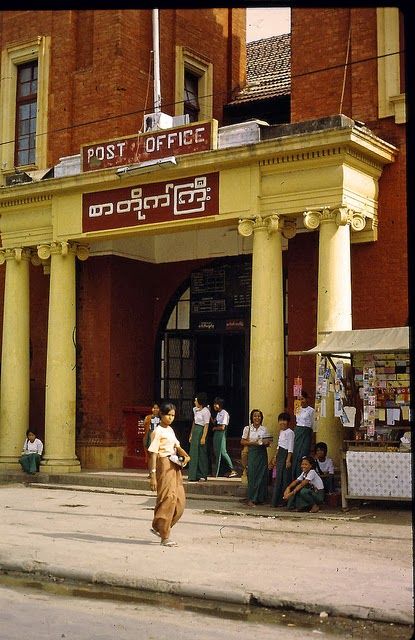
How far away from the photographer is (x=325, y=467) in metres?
13.0

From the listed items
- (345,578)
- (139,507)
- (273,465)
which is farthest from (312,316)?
(345,578)

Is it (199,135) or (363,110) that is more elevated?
(363,110)

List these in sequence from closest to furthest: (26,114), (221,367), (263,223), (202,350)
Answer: (263,223) < (221,367) < (202,350) < (26,114)

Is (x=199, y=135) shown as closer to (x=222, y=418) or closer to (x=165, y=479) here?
(x=222, y=418)

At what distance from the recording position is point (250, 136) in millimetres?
14656

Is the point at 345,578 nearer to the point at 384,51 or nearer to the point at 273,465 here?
the point at 273,465

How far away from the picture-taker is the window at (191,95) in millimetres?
19906

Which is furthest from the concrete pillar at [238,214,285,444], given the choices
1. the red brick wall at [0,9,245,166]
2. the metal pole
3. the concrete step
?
the red brick wall at [0,9,245,166]

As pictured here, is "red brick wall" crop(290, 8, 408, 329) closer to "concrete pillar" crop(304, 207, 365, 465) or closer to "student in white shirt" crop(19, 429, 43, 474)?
"concrete pillar" crop(304, 207, 365, 465)

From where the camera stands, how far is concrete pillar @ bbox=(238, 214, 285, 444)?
46.4 feet

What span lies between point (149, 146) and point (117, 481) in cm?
638

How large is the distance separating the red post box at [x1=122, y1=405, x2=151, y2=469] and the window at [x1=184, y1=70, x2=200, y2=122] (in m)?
7.12

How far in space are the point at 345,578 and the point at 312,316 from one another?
328 inches

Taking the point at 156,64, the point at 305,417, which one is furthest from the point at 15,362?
the point at 305,417
